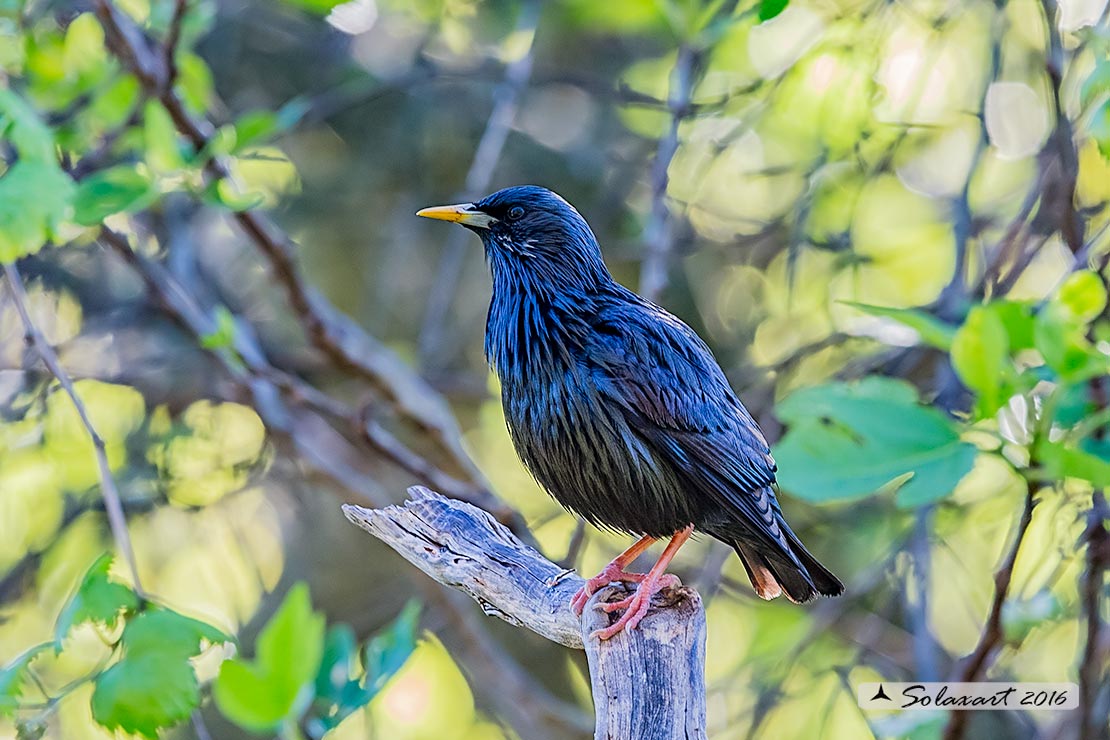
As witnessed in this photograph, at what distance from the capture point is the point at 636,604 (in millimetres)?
3574

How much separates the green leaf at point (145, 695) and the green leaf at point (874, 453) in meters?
1.56

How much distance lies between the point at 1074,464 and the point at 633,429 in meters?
1.60

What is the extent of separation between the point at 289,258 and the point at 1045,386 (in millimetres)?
3220

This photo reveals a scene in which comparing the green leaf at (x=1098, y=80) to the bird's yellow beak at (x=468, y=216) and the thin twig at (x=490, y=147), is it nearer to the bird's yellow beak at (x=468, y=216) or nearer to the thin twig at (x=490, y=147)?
the bird's yellow beak at (x=468, y=216)

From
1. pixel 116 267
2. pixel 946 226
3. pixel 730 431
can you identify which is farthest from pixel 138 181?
pixel 946 226

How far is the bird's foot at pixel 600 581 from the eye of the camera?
3688 mm

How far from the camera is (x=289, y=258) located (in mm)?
4871

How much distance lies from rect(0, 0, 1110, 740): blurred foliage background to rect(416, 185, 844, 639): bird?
690 mm

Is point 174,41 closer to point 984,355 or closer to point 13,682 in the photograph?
point 13,682

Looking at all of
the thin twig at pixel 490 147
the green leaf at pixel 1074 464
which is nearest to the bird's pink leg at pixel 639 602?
the green leaf at pixel 1074 464

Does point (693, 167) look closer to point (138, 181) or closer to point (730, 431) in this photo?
point (730, 431)

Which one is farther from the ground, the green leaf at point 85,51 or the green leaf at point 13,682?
the green leaf at point 85,51

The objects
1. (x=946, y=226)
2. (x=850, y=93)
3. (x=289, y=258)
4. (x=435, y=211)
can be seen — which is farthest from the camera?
(x=946, y=226)

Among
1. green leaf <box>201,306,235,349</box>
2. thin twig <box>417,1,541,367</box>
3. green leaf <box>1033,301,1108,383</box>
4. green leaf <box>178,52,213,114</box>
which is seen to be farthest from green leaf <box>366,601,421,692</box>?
thin twig <box>417,1,541,367</box>
